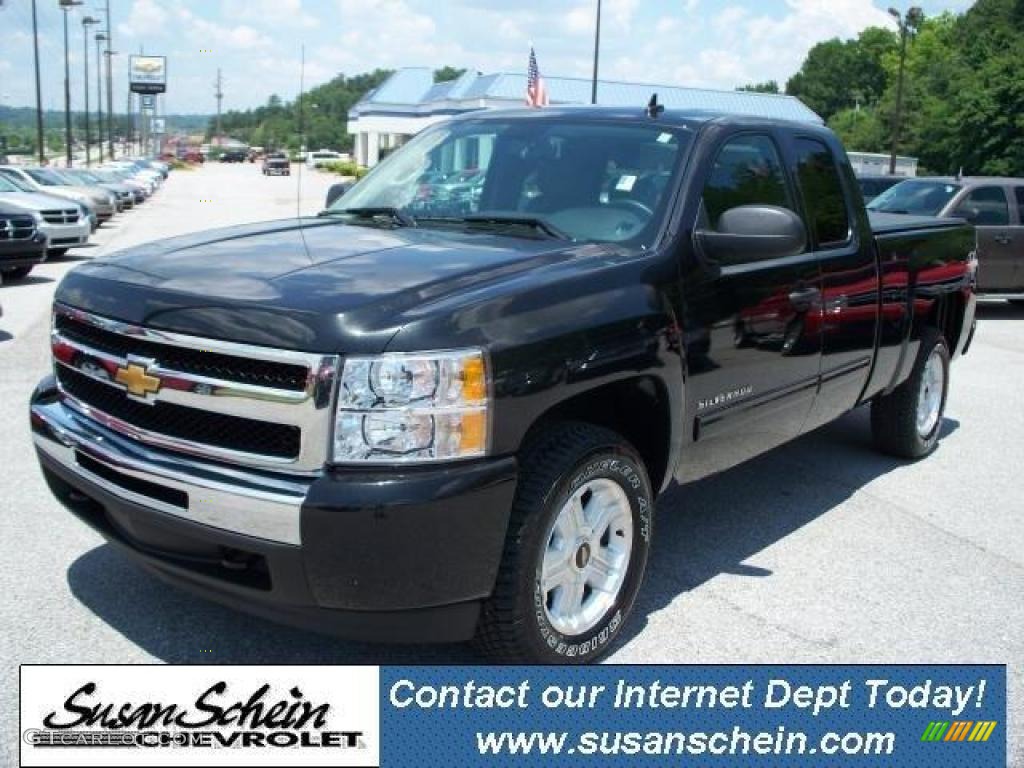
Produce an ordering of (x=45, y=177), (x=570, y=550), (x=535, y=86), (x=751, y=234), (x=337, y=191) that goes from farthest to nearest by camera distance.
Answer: (x=45, y=177) → (x=535, y=86) → (x=337, y=191) → (x=751, y=234) → (x=570, y=550)

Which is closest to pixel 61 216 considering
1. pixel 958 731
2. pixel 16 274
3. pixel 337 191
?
pixel 16 274

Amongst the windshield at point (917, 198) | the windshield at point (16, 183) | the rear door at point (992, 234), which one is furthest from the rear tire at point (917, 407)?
the windshield at point (16, 183)

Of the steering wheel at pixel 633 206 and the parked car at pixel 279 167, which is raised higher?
the steering wheel at pixel 633 206

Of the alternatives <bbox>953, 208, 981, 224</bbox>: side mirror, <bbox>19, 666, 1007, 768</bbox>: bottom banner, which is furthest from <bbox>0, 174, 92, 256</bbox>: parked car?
<bbox>19, 666, 1007, 768</bbox>: bottom banner

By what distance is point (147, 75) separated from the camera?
350 feet

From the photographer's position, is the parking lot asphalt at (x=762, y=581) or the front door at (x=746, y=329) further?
the front door at (x=746, y=329)

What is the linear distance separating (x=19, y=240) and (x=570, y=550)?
12501 mm

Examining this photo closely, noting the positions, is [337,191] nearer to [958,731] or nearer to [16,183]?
[958,731]

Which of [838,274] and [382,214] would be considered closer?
[382,214]

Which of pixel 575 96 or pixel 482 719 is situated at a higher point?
pixel 575 96

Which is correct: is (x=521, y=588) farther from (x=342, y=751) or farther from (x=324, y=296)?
(x=324, y=296)

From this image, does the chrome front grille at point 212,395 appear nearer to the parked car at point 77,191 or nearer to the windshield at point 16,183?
the windshield at point 16,183

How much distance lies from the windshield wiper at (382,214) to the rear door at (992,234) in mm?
11202

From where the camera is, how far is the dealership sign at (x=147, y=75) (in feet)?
349
